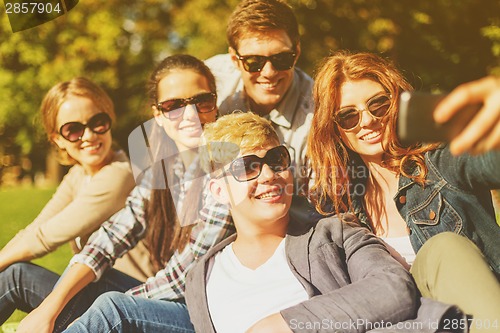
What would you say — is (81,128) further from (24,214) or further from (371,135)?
(371,135)

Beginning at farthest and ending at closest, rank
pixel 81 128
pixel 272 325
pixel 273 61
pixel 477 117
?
pixel 81 128
pixel 273 61
pixel 272 325
pixel 477 117

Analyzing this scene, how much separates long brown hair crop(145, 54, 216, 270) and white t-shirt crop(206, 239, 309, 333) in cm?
30

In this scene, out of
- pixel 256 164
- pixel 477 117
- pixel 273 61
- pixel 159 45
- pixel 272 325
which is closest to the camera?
pixel 477 117

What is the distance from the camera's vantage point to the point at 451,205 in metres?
1.78

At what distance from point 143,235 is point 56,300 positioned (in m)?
0.37

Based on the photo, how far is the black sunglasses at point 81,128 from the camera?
7.37 ft

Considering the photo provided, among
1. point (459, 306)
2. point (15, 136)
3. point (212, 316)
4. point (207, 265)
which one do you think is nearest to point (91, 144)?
point (15, 136)

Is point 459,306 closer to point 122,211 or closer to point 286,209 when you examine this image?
point 286,209

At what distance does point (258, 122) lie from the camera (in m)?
1.91

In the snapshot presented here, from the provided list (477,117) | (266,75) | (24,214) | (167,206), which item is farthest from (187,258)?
(477,117)

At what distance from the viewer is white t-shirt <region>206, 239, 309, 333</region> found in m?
1.80

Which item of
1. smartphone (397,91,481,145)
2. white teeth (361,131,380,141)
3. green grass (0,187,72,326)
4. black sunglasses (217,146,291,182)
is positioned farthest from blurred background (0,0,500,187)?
smartphone (397,91,481,145)

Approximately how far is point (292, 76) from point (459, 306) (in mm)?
1011

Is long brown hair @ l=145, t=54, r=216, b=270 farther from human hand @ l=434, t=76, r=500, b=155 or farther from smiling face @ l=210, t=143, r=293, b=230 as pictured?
human hand @ l=434, t=76, r=500, b=155
